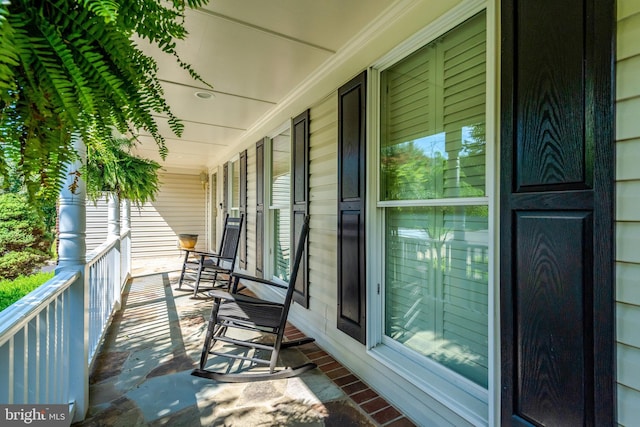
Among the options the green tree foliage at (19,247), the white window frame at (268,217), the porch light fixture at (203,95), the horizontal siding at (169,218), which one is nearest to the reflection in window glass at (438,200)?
the porch light fixture at (203,95)

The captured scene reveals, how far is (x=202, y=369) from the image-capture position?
237 cm

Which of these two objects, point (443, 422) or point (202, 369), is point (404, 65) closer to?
point (443, 422)

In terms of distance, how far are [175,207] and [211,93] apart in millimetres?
6207

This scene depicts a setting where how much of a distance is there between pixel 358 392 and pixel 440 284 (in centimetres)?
99

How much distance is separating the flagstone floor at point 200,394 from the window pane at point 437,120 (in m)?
1.39

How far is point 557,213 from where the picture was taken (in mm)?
1190

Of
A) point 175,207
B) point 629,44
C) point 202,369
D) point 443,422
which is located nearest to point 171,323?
point 202,369

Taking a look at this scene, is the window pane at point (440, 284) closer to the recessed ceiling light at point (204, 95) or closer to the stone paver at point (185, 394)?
the stone paver at point (185, 394)

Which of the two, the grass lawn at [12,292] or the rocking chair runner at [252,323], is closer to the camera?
the rocking chair runner at [252,323]

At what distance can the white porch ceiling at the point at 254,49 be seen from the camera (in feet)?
6.58

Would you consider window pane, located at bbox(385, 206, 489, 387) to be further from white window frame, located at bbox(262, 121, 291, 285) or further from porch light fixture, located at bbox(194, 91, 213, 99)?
porch light fixture, located at bbox(194, 91, 213, 99)

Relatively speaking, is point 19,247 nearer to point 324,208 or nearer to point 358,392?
point 324,208

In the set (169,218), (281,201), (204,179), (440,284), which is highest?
(204,179)

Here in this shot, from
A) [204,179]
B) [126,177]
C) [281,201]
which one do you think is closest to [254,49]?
[126,177]
